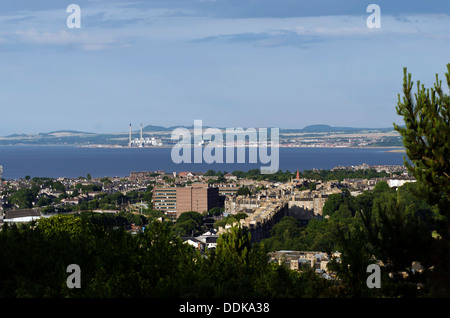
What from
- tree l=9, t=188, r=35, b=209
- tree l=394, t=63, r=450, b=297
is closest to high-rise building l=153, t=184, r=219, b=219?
tree l=9, t=188, r=35, b=209

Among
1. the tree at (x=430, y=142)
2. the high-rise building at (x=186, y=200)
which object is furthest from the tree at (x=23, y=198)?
the tree at (x=430, y=142)

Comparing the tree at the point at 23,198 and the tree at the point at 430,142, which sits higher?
the tree at the point at 430,142

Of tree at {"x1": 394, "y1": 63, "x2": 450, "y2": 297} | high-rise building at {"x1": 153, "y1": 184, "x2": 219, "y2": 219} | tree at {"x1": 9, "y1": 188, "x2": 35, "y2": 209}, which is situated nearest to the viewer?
tree at {"x1": 394, "y1": 63, "x2": 450, "y2": 297}

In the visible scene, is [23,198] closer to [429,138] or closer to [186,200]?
[186,200]

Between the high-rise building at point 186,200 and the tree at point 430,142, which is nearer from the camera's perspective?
the tree at point 430,142

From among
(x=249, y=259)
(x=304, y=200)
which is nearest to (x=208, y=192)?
(x=304, y=200)

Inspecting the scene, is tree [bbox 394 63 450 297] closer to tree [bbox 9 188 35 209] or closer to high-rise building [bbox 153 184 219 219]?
high-rise building [bbox 153 184 219 219]

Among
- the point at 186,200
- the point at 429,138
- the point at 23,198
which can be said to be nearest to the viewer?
the point at 429,138

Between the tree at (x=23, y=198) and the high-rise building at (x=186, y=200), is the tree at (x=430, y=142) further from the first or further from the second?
the tree at (x=23, y=198)

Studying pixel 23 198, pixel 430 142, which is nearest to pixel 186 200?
pixel 23 198
